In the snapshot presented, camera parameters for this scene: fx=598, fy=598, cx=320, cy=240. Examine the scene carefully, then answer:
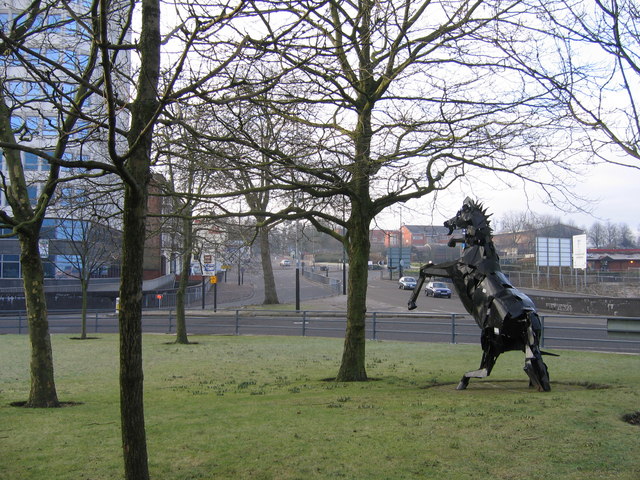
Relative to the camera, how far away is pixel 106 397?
10047 mm

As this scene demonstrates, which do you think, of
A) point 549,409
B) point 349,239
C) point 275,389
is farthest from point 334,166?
point 549,409

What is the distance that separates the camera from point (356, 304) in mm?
11391

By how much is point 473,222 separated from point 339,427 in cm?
444

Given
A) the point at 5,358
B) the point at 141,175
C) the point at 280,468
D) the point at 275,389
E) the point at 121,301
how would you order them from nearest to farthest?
the point at 121,301 → the point at 141,175 → the point at 280,468 → the point at 275,389 → the point at 5,358

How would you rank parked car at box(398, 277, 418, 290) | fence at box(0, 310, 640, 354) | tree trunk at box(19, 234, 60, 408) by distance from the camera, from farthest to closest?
1. parked car at box(398, 277, 418, 290)
2. fence at box(0, 310, 640, 354)
3. tree trunk at box(19, 234, 60, 408)

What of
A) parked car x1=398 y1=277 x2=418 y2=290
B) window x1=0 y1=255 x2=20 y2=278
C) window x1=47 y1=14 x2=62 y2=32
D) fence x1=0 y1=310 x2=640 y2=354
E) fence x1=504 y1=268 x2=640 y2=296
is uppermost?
window x1=47 y1=14 x2=62 y2=32

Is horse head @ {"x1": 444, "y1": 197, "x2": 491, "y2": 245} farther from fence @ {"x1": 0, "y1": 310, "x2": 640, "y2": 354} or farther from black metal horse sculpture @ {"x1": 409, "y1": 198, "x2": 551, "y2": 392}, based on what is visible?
fence @ {"x1": 0, "y1": 310, "x2": 640, "y2": 354}

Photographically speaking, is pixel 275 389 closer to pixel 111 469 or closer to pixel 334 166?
pixel 334 166

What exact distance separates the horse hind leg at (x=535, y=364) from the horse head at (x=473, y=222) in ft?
5.60

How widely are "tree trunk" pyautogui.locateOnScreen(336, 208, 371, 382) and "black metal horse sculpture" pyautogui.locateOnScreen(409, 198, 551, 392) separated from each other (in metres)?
1.43

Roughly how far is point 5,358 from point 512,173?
44.6 feet

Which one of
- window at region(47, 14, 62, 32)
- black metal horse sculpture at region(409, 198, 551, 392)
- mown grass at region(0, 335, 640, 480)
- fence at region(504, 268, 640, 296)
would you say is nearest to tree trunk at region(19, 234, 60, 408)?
mown grass at region(0, 335, 640, 480)

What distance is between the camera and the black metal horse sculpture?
8.84 meters

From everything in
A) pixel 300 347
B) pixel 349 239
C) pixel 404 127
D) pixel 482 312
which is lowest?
pixel 300 347
